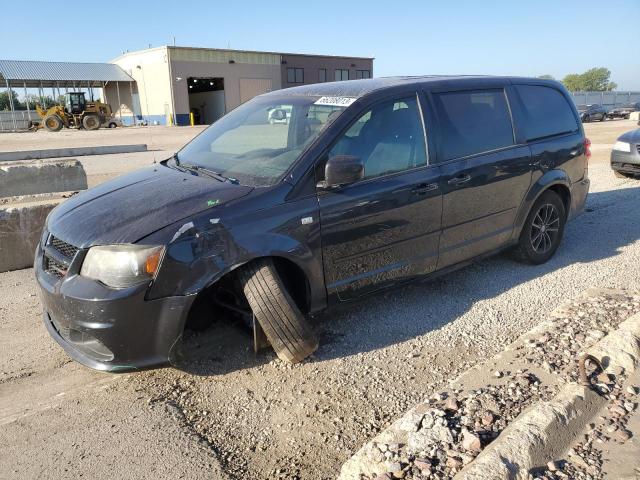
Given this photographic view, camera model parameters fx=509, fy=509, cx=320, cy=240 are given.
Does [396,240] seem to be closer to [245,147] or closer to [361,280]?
[361,280]

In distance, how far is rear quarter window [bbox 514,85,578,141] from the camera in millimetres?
4871

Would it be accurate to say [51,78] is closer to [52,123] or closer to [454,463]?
[52,123]

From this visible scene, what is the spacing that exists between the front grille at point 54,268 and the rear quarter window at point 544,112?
406 centimetres

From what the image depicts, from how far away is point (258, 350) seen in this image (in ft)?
11.1

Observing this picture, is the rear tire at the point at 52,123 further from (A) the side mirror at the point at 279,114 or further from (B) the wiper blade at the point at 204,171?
(A) the side mirror at the point at 279,114

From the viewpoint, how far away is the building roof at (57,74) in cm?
4172

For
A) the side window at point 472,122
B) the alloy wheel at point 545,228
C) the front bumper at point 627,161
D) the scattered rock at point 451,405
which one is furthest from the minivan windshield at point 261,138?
the front bumper at point 627,161

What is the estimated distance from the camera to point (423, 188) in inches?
154

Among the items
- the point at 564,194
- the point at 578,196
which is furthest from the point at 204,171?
the point at 578,196

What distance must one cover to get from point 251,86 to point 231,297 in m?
46.2

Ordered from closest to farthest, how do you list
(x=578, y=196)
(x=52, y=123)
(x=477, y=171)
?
1. (x=477, y=171)
2. (x=578, y=196)
3. (x=52, y=123)

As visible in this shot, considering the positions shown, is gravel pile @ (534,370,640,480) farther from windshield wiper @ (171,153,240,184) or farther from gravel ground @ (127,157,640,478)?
windshield wiper @ (171,153,240,184)

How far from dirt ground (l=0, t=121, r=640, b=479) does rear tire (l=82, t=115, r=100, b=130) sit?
35904 mm

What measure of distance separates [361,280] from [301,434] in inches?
49.6
